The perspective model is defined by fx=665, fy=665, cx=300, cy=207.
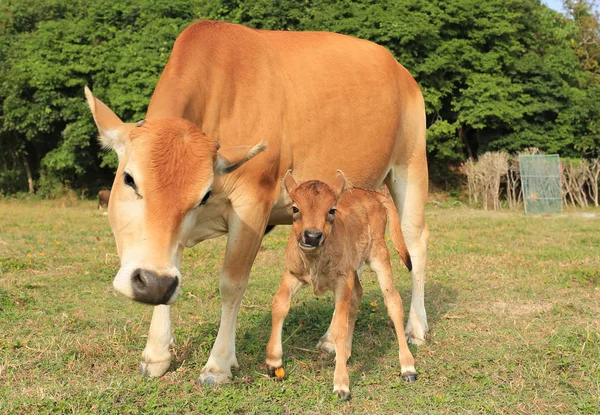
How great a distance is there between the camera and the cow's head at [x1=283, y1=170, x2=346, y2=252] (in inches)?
164

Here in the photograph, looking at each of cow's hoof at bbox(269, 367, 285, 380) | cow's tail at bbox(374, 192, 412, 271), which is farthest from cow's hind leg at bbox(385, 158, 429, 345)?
cow's hoof at bbox(269, 367, 285, 380)

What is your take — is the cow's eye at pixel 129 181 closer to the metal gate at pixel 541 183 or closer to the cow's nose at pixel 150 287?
the cow's nose at pixel 150 287

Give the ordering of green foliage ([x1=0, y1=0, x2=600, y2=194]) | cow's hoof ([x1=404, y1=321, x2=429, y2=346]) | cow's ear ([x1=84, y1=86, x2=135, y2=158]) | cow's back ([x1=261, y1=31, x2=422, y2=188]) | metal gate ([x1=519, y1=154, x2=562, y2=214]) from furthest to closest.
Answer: green foliage ([x1=0, y1=0, x2=600, y2=194]) → metal gate ([x1=519, y1=154, x2=562, y2=214]) → cow's hoof ([x1=404, y1=321, x2=429, y2=346]) → cow's back ([x1=261, y1=31, x2=422, y2=188]) → cow's ear ([x1=84, y1=86, x2=135, y2=158])

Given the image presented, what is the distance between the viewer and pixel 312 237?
4137 mm

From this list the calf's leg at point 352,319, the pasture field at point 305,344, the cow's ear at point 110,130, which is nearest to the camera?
the cow's ear at point 110,130

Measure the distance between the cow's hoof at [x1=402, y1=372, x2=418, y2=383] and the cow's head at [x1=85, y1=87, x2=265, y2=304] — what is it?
6.19ft

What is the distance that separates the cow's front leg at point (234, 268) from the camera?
4.71 meters

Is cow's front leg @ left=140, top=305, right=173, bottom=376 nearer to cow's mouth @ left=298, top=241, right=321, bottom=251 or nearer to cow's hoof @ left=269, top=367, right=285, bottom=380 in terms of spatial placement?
cow's hoof @ left=269, top=367, right=285, bottom=380

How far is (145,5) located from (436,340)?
26.5 meters

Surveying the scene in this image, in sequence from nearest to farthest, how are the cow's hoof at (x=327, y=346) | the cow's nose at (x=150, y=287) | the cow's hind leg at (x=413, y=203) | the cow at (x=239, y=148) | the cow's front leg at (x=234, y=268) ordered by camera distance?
the cow's nose at (x=150, y=287) < the cow at (x=239, y=148) < the cow's front leg at (x=234, y=268) < the cow's hoof at (x=327, y=346) < the cow's hind leg at (x=413, y=203)

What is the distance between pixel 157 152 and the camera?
378cm

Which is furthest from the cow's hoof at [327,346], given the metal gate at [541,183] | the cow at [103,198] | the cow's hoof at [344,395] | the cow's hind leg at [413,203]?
the metal gate at [541,183]

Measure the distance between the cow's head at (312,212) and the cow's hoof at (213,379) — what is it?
3.63 ft

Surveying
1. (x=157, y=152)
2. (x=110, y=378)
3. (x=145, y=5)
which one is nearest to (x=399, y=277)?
(x=110, y=378)
